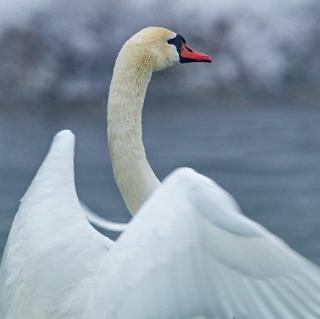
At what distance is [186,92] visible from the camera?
8.20 metres

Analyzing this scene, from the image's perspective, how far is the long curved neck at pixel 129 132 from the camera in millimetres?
2611

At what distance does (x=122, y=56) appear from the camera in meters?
2.69

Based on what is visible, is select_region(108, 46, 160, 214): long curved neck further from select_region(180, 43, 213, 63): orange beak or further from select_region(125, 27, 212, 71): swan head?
select_region(180, 43, 213, 63): orange beak

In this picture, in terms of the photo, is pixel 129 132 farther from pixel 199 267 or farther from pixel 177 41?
pixel 199 267

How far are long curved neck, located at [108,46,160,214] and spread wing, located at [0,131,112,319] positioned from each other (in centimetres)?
20

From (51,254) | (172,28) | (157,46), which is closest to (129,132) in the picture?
(157,46)

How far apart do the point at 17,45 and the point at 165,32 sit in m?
5.65

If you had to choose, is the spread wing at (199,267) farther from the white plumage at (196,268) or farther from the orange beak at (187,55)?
the orange beak at (187,55)

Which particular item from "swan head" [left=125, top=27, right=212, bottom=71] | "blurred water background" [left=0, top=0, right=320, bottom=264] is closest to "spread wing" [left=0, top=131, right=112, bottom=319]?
"swan head" [left=125, top=27, right=212, bottom=71]

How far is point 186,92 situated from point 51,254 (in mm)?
6017

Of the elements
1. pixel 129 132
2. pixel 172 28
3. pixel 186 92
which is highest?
pixel 129 132

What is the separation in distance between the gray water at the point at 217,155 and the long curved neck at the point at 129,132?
165 centimetres

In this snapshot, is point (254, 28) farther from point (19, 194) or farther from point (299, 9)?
point (19, 194)

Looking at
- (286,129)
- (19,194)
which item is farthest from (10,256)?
(286,129)
